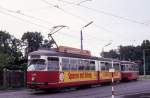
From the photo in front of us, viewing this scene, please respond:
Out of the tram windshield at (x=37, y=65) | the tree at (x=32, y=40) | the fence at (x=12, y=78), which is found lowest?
the fence at (x=12, y=78)

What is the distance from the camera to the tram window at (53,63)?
29781 mm

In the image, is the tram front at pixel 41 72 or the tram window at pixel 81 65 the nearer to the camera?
the tram front at pixel 41 72

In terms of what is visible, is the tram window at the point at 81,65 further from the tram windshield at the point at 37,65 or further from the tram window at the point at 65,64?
the tram windshield at the point at 37,65

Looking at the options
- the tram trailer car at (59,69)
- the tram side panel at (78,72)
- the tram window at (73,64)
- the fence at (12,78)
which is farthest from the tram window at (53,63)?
the fence at (12,78)

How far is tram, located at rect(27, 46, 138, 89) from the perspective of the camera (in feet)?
96.6

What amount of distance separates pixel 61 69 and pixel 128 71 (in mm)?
23070

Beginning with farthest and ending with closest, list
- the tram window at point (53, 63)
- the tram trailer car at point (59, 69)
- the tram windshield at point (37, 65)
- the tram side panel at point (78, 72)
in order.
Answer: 1. the tram side panel at point (78, 72)
2. the tram window at point (53, 63)
3. the tram windshield at point (37, 65)
4. the tram trailer car at point (59, 69)

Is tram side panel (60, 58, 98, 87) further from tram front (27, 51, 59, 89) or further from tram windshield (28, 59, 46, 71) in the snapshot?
tram windshield (28, 59, 46, 71)

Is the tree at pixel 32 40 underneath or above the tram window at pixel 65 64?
above

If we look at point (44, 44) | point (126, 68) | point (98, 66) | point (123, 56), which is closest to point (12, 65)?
point (98, 66)

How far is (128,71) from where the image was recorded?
52562 millimetres

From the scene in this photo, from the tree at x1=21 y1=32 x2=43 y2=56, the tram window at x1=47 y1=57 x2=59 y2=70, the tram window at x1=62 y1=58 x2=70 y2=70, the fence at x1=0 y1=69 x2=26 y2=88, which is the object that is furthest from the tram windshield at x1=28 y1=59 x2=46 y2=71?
the tree at x1=21 y1=32 x2=43 y2=56

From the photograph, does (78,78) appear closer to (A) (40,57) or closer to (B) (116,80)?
(A) (40,57)

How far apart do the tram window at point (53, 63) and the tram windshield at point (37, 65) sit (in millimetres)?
492
